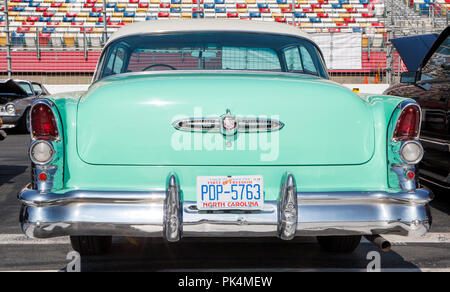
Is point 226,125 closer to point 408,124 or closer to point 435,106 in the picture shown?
point 408,124

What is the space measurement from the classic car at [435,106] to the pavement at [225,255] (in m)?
0.81

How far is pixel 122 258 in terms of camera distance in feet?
14.0

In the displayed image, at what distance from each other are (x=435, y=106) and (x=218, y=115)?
11.3 ft

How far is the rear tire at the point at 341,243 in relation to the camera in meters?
4.38

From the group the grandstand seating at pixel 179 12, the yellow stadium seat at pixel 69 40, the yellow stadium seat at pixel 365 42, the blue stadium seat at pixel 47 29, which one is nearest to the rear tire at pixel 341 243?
the yellow stadium seat at pixel 365 42

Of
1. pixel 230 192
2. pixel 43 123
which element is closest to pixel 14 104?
pixel 43 123

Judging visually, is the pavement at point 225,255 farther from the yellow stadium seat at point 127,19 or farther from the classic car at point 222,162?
the yellow stadium seat at point 127,19

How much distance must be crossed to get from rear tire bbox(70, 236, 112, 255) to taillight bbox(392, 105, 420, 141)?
7.01 ft

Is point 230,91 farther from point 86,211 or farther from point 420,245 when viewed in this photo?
point 420,245

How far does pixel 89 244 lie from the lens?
4.26m

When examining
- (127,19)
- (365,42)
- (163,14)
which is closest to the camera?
(365,42)

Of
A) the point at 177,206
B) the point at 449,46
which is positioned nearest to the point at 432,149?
the point at 449,46

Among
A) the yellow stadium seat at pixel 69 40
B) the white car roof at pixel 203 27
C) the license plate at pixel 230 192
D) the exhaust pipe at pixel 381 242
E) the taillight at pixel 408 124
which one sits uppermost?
the white car roof at pixel 203 27

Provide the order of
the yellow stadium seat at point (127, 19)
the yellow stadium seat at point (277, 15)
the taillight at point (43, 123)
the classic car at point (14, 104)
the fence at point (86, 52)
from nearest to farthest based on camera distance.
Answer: the taillight at point (43, 123), the classic car at point (14, 104), the fence at point (86, 52), the yellow stadium seat at point (127, 19), the yellow stadium seat at point (277, 15)
